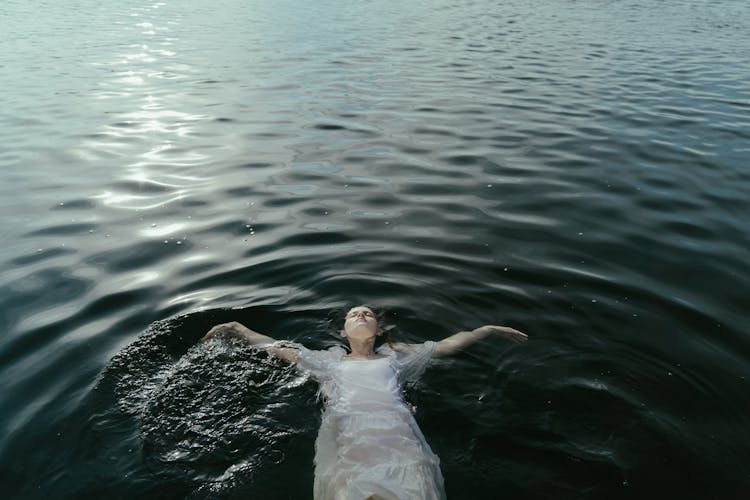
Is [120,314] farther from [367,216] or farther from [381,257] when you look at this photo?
[367,216]

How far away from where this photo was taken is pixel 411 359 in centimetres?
622

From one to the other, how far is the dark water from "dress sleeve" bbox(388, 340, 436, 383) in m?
0.20

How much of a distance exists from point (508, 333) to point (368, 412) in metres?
2.08

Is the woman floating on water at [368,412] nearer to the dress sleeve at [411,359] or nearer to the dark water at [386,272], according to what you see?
the dress sleeve at [411,359]

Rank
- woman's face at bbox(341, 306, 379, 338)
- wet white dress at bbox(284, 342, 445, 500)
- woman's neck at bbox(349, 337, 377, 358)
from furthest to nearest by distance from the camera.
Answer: woman's neck at bbox(349, 337, 377, 358) → woman's face at bbox(341, 306, 379, 338) → wet white dress at bbox(284, 342, 445, 500)

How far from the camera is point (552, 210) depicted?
984 cm

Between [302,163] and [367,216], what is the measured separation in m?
3.25

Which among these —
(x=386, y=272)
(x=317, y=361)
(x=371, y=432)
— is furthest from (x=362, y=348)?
(x=386, y=272)

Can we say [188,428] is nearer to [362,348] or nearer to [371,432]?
[371,432]

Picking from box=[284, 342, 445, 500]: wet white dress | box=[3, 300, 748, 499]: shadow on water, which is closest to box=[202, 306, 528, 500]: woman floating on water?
box=[284, 342, 445, 500]: wet white dress

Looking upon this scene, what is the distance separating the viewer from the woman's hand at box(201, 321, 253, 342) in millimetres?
6414

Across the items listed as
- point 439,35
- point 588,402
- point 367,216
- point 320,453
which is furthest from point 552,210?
point 439,35

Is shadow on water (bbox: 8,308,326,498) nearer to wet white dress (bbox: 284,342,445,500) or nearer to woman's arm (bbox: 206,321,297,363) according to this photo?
woman's arm (bbox: 206,321,297,363)

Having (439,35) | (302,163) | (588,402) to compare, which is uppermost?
(588,402)
